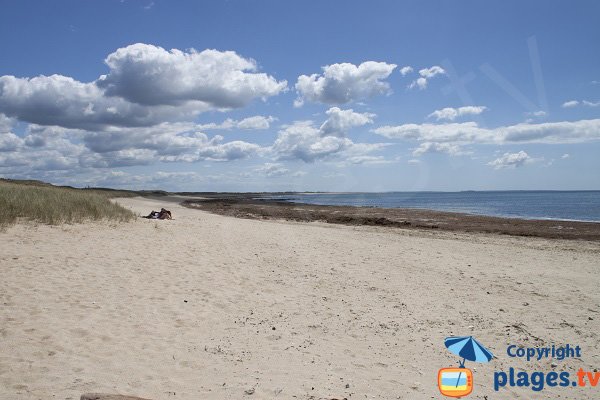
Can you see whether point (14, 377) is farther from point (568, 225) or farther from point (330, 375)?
point (568, 225)

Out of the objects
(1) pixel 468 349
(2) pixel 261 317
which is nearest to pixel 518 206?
(1) pixel 468 349

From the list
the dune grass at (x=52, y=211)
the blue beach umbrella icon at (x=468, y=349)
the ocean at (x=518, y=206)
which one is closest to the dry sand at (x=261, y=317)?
the blue beach umbrella icon at (x=468, y=349)

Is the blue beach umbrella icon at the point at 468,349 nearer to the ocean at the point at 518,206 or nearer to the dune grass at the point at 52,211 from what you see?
the dune grass at the point at 52,211

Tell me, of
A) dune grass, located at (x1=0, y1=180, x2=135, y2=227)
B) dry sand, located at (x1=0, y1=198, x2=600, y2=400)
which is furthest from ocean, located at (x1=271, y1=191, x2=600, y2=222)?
dune grass, located at (x1=0, y1=180, x2=135, y2=227)

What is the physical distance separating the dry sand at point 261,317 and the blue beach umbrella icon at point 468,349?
0.16 metres

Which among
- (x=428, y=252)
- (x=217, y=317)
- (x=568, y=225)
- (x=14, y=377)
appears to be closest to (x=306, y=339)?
(x=217, y=317)

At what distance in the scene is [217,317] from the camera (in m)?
6.67

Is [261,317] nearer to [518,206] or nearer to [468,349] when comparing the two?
[468,349]

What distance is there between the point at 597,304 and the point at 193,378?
27.4ft

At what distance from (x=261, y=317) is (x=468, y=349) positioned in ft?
11.3

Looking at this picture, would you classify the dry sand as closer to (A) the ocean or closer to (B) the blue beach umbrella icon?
(B) the blue beach umbrella icon

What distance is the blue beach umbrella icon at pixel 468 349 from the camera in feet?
18.4

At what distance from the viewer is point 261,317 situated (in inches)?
269

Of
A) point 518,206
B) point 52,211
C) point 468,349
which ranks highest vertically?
point 518,206
